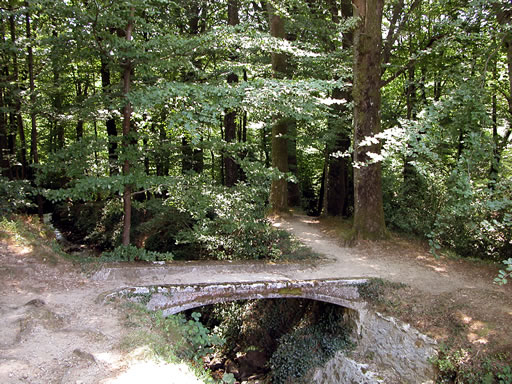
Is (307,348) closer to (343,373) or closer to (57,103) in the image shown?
(343,373)

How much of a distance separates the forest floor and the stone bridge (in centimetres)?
39

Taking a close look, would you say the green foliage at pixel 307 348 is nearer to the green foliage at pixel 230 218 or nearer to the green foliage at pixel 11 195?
the green foliage at pixel 230 218

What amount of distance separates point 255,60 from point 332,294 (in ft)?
27.9

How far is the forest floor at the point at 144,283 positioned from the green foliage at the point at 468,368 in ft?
0.50

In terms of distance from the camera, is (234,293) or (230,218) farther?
(230,218)

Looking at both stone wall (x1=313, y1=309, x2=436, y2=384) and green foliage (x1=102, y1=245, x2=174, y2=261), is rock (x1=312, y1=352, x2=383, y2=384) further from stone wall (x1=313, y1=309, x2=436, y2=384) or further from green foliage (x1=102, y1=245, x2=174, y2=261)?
green foliage (x1=102, y1=245, x2=174, y2=261)

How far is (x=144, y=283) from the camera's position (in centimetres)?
629

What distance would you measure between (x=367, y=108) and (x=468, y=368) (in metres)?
6.48

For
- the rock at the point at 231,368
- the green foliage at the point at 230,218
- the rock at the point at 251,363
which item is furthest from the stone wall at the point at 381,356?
the green foliage at the point at 230,218

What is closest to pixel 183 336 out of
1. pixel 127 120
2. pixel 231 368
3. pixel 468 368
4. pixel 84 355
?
pixel 84 355

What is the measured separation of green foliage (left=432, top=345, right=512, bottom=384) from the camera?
488 centimetres

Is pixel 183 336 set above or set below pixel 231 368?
above

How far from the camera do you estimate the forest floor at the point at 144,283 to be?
360cm

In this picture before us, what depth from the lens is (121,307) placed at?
5.13m
